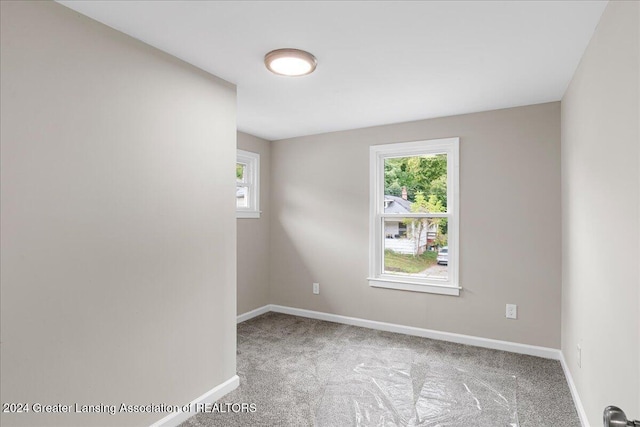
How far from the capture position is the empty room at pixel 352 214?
1.59 metres

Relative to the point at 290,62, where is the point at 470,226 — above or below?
below

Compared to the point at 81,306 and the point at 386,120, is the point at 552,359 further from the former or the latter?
the point at 81,306

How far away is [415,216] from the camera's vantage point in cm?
389

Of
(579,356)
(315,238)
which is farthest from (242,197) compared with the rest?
(579,356)

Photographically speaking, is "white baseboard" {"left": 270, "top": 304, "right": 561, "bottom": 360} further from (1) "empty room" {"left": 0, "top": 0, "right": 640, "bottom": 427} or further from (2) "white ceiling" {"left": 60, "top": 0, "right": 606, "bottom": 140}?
(2) "white ceiling" {"left": 60, "top": 0, "right": 606, "bottom": 140}

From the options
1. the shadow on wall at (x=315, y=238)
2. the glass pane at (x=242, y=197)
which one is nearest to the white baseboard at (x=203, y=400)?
the shadow on wall at (x=315, y=238)

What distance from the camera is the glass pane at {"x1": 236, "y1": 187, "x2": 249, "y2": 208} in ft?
14.4

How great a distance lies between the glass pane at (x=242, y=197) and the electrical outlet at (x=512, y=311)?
303 centimetres

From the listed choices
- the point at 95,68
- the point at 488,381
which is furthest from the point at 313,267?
the point at 95,68

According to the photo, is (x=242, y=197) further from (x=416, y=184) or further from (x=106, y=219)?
(x=106, y=219)

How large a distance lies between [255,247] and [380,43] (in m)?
3.03

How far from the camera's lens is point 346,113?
353cm

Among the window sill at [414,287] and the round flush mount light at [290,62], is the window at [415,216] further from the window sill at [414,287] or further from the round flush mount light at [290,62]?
the round flush mount light at [290,62]

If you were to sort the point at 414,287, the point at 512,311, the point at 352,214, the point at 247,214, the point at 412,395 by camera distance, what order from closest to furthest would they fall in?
the point at 412,395 < the point at 512,311 < the point at 414,287 < the point at 352,214 < the point at 247,214
